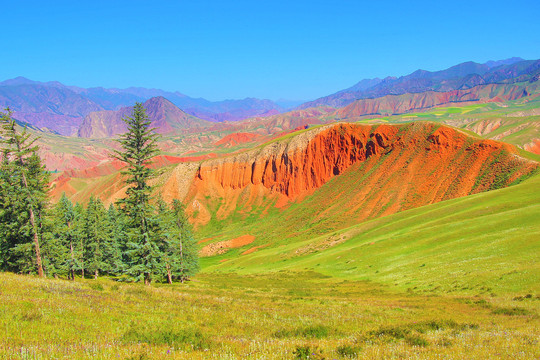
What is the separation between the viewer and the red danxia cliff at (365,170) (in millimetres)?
76688

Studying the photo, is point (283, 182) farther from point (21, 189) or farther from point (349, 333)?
point (349, 333)

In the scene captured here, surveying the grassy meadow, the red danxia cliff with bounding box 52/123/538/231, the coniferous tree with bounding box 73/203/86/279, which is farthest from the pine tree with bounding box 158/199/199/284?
the red danxia cliff with bounding box 52/123/538/231

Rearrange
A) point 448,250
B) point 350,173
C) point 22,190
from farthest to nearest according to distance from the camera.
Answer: point 350,173
point 448,250
point 22,190

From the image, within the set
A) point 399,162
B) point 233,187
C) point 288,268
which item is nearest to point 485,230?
point 288,268

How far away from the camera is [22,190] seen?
103 ft

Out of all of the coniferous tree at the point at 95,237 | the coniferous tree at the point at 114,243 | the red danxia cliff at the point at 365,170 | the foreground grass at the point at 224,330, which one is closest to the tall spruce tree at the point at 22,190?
the foreground grass at the point at 224,330

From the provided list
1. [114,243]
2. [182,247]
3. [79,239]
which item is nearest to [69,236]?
[79,239]

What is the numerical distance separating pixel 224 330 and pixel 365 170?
94.9 m

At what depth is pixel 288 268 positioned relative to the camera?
56.1m

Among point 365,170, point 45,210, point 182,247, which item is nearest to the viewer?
point 45,210

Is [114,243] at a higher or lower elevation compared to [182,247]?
lower

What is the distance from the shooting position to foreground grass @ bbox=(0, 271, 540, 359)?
27.8 feet

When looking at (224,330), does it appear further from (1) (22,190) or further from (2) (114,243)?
(2) (114,243)

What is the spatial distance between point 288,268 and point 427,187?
45.5m
